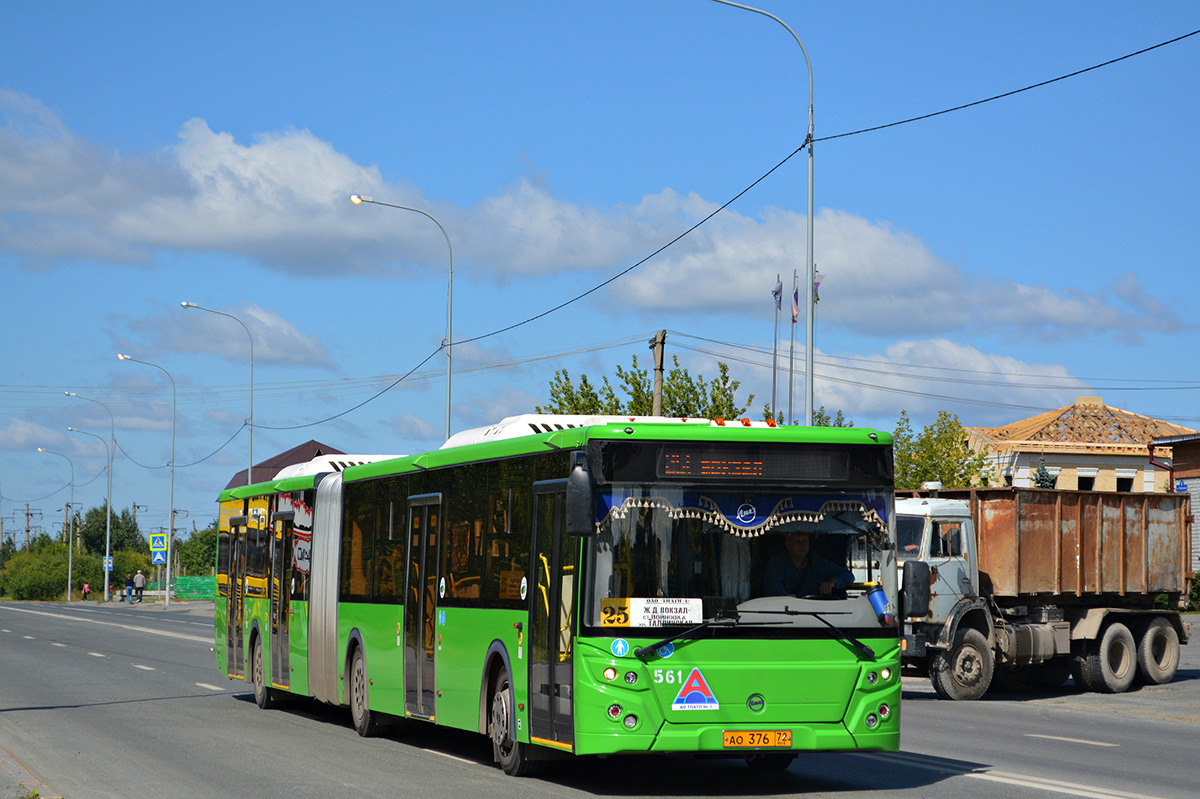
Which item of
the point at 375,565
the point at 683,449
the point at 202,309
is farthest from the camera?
the point at 202,309

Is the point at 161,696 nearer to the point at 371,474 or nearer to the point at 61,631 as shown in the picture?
the point at 371,474

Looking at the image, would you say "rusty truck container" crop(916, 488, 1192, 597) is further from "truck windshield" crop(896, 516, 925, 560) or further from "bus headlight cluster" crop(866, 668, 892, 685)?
"bus headlight cluster" crop(866, 668, 892, 685)

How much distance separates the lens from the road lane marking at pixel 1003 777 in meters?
10.8

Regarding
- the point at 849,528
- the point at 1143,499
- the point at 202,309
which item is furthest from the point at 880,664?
the point at 202,309

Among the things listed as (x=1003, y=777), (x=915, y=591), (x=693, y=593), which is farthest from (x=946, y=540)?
(x=693, y=593)

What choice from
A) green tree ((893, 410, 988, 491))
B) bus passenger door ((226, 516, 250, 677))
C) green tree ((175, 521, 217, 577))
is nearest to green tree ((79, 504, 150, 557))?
green tree ((175, 521, 217, 577))

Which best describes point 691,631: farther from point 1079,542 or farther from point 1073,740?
point 1079,542

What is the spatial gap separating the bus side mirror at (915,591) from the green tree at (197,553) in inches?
4937

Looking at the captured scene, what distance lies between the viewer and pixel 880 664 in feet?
35.0

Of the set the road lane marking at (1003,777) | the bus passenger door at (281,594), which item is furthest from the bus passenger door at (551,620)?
the bus passenger door at (281,594)

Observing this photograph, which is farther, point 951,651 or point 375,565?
point 951,651

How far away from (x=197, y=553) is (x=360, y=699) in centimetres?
13569

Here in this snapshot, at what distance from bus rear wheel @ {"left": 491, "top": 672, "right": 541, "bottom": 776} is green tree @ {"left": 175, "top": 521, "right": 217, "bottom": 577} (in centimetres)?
12325

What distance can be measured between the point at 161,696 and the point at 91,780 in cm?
900
